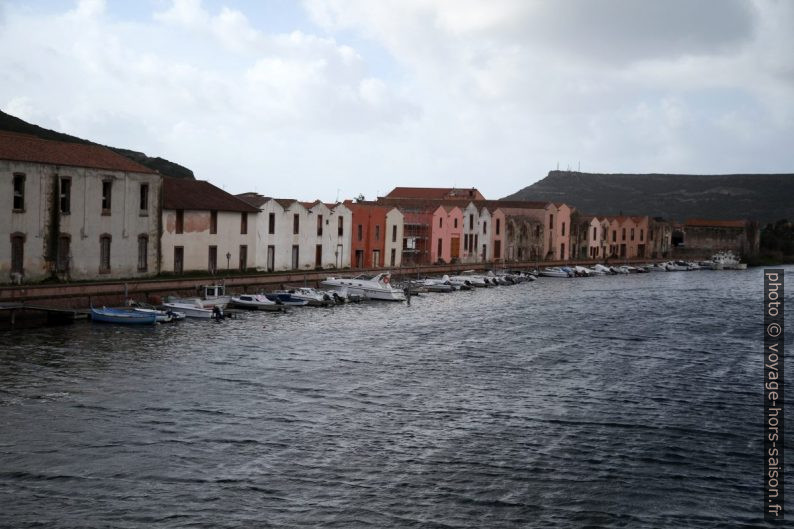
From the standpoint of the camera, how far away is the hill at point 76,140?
452ft

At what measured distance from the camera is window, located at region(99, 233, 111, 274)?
176 feet

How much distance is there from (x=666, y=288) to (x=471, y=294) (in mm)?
26859

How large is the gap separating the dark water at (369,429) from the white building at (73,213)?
7.03m

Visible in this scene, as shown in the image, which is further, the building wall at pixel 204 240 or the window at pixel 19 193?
the building wall at pixel 204 240

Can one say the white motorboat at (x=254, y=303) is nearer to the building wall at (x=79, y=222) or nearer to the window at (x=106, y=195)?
the building wall at (x=79, y=222)

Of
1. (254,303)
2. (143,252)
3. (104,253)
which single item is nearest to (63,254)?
(104,253)

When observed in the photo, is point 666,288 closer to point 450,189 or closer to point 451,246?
point 451,246

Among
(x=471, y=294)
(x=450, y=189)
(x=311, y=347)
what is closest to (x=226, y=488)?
(x=311, y=347)

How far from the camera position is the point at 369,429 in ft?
91.6

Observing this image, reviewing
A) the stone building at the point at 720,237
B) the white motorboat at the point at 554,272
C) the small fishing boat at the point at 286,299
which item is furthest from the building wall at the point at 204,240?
the stone building at the point at 720,237

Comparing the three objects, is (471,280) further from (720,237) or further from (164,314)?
(720,237)

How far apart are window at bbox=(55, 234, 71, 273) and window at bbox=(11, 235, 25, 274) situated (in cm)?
221

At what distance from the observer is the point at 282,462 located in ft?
79.6

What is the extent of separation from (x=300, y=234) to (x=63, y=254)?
23.9 m
